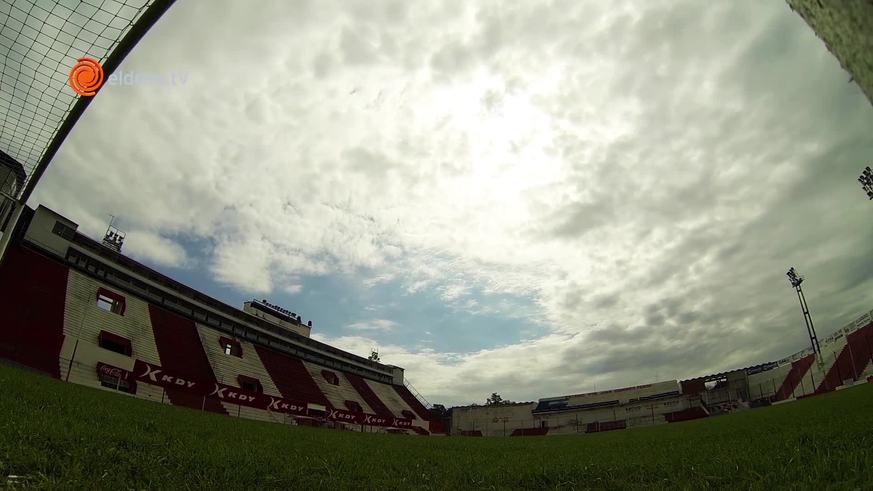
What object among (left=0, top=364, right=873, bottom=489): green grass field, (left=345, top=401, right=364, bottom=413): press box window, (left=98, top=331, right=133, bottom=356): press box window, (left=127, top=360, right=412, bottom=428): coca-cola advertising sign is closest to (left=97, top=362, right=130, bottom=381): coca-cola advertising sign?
(left=127, top=360, right=412, bottom=428): coca-cola advertising sign

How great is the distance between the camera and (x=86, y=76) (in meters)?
9.73

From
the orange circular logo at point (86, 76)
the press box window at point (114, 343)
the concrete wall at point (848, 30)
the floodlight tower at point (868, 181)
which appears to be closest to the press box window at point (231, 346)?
the press box window at point (114, 343)

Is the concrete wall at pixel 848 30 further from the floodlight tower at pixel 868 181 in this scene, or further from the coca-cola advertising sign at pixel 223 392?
the floodlight tower at pixel 868 181

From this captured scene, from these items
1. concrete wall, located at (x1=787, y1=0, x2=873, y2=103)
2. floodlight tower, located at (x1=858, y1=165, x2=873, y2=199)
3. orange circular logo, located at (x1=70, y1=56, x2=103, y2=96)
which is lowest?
concrete wall, located at (x1=787, y1=0, x2=873, y2=103)

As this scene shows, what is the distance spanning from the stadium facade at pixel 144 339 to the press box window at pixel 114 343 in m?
0.07

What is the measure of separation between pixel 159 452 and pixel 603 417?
2999 inches

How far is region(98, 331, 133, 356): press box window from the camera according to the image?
86.4 feet

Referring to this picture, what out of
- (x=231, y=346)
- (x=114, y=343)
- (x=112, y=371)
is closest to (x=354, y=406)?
(x=231, y=346)

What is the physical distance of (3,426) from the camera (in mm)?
4305

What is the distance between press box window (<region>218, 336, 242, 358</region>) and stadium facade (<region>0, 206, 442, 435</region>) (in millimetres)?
129

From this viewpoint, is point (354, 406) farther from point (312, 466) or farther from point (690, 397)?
point (690, 397)

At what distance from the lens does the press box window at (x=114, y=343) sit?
86.4 feet

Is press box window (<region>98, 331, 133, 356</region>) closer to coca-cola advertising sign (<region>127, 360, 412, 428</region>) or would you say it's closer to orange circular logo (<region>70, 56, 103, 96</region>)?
coca-cola advertising sign (<region>127, 360, 412, 428</region>)

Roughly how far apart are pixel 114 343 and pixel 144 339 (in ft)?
7.59
